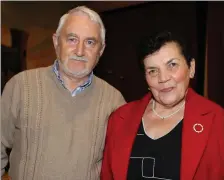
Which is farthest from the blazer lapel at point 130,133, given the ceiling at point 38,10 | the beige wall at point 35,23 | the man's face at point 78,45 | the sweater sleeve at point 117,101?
the ceiling at point 38,10

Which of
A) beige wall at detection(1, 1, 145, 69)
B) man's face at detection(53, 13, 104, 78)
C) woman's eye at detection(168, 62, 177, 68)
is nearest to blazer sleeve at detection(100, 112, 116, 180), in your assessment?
man's face at detection(53, 13, 104, 78)

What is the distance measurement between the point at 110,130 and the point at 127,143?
0.55ft

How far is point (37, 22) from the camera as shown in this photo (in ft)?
11.9

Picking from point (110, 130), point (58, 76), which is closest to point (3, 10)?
point (58, 76)

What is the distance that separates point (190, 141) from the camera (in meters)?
1.32

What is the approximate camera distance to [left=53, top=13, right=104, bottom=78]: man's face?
149 cm

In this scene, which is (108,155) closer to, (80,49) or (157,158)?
(157,158)

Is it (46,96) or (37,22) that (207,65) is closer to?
(37,22)

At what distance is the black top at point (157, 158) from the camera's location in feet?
4.28

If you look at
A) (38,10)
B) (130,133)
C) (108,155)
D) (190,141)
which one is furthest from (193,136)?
(38,10)

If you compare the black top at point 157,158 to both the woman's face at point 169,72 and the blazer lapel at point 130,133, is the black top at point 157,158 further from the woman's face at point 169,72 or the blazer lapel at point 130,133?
the woman's face at point 169,72

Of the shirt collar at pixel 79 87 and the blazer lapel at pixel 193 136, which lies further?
the shirt collar at pixel 79 87

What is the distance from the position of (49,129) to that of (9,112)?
233mm

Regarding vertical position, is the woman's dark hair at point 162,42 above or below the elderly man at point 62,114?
above
